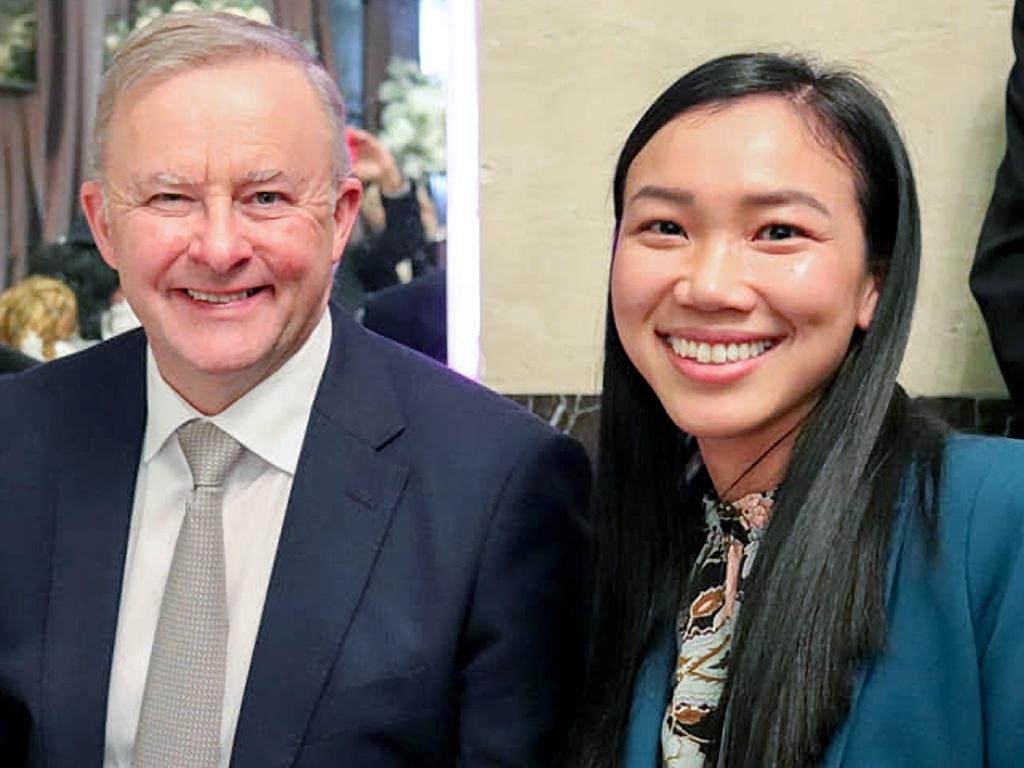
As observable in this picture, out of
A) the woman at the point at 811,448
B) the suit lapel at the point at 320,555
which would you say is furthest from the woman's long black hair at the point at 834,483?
the suit lapel at the point at 320,555

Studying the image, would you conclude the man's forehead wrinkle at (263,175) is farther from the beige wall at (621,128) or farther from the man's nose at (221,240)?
the beige wall at (621,128)

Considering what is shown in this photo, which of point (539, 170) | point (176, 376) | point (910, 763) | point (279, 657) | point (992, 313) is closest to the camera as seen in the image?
point (910, 763)

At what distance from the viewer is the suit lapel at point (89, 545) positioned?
1499 mm

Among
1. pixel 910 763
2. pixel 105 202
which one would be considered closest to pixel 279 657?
pixel 105 202

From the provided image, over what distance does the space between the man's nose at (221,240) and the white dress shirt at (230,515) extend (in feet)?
0.55

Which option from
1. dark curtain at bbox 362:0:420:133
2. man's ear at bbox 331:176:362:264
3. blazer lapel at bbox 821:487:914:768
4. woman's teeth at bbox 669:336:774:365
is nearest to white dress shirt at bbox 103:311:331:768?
man's ear at bbox 331:176:362:264

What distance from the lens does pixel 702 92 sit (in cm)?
127

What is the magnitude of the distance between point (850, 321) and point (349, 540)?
1.94 ft

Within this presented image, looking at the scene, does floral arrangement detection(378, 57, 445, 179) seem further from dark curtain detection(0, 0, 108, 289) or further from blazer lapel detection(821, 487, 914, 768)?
blazer lapel detection(821, 487, 914, 768)

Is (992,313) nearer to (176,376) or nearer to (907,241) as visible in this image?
(907,241)

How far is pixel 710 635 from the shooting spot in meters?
1.33

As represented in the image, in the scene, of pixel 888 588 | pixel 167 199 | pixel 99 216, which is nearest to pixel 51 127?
pixel 99 216

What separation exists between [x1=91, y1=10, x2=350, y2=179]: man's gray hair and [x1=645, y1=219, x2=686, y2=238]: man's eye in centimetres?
45

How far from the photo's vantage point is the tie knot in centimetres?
156
